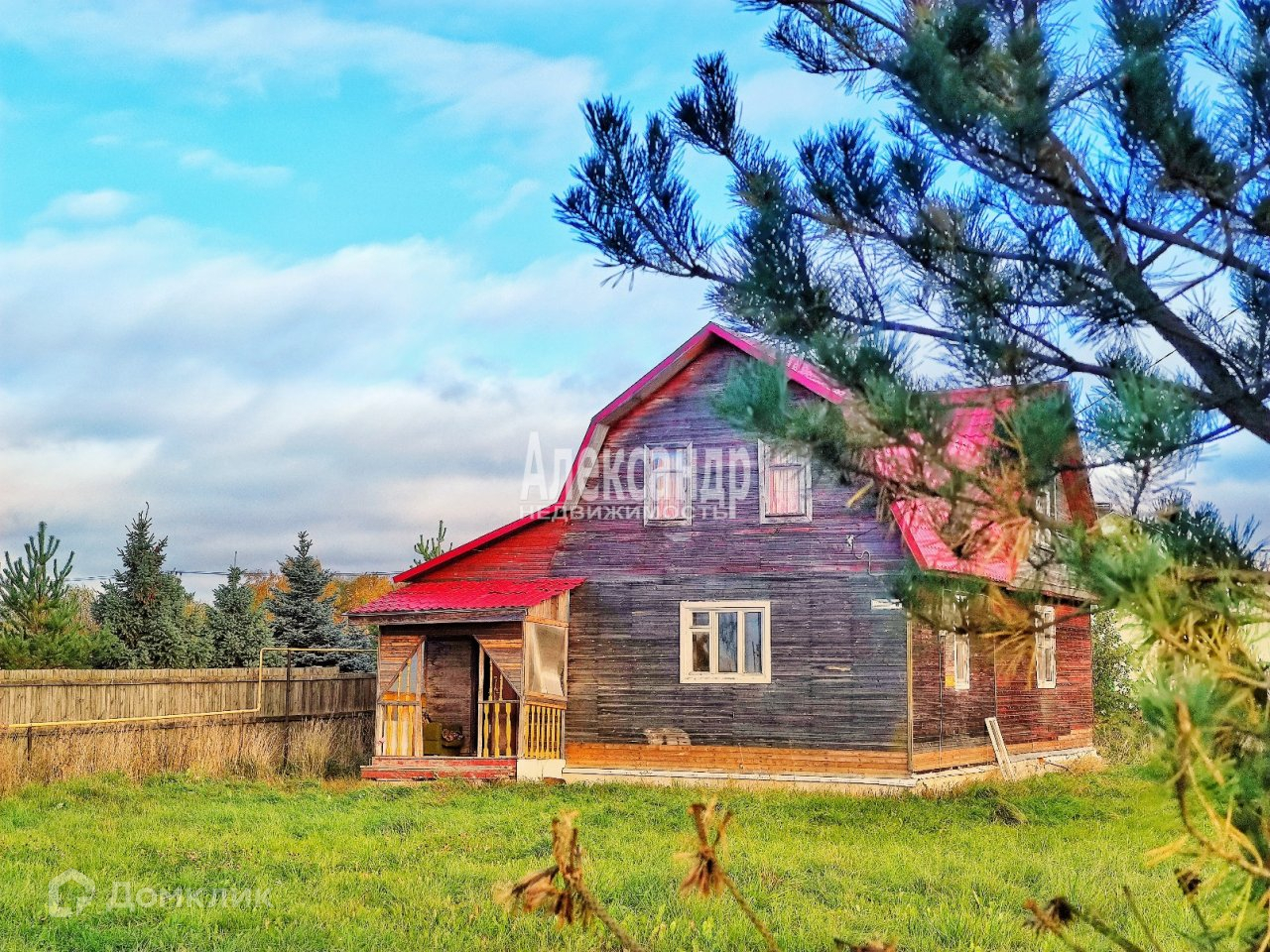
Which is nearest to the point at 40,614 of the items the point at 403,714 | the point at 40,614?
the point at 40,614

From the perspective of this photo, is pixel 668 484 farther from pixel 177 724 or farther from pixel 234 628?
pixel 234 628

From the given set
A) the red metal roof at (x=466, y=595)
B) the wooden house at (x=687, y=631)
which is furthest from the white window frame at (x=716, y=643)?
the red metal roof at (x=466, y=595)

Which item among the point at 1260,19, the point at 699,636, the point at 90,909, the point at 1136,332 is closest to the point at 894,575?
the point at 1136,332

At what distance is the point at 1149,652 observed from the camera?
123 inches

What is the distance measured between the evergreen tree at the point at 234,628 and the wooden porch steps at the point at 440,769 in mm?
8676

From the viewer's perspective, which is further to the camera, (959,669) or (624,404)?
(959,669)

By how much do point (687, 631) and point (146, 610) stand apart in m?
12.3

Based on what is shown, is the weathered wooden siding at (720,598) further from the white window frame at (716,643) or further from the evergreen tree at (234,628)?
the evergreen tree at (234,628)

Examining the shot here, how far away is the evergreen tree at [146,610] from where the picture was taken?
951 inches

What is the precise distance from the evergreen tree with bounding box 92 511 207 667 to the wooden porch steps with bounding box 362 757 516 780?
8.39 metres

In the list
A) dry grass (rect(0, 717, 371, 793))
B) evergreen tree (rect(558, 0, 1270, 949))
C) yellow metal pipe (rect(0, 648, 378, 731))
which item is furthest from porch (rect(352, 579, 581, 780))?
evergreen tree (rect(558, 0, 1270, 949))

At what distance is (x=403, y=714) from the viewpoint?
62.2ft

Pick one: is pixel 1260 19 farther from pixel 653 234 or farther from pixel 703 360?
pixel 703 360

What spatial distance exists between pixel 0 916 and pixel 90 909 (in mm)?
567
